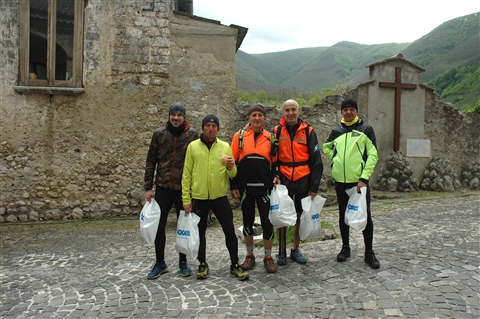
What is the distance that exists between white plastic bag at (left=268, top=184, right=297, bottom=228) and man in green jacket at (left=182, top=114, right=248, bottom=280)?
45 cm

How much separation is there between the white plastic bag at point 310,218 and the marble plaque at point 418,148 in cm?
639

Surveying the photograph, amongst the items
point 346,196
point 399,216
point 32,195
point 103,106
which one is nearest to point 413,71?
point 399,216

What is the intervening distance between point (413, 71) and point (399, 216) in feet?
15.4

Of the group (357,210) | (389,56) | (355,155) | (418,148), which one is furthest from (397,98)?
(389,56)

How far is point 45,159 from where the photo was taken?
6562 mm

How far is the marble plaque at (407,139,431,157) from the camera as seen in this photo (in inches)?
360

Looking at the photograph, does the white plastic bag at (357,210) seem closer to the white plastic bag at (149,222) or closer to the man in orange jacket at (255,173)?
the man in orange jacket at (255,173)

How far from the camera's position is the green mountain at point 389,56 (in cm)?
2491

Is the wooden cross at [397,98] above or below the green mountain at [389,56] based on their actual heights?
below

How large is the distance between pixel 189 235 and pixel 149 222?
1.50 ft

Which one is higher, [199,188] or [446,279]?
[199,188]

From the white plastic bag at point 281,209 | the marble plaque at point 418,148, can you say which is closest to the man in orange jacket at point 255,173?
the white plastic bag at point 281,209

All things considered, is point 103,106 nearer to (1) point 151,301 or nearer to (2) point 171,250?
(2) point 171,250

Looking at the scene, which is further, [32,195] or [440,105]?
[440,105]
